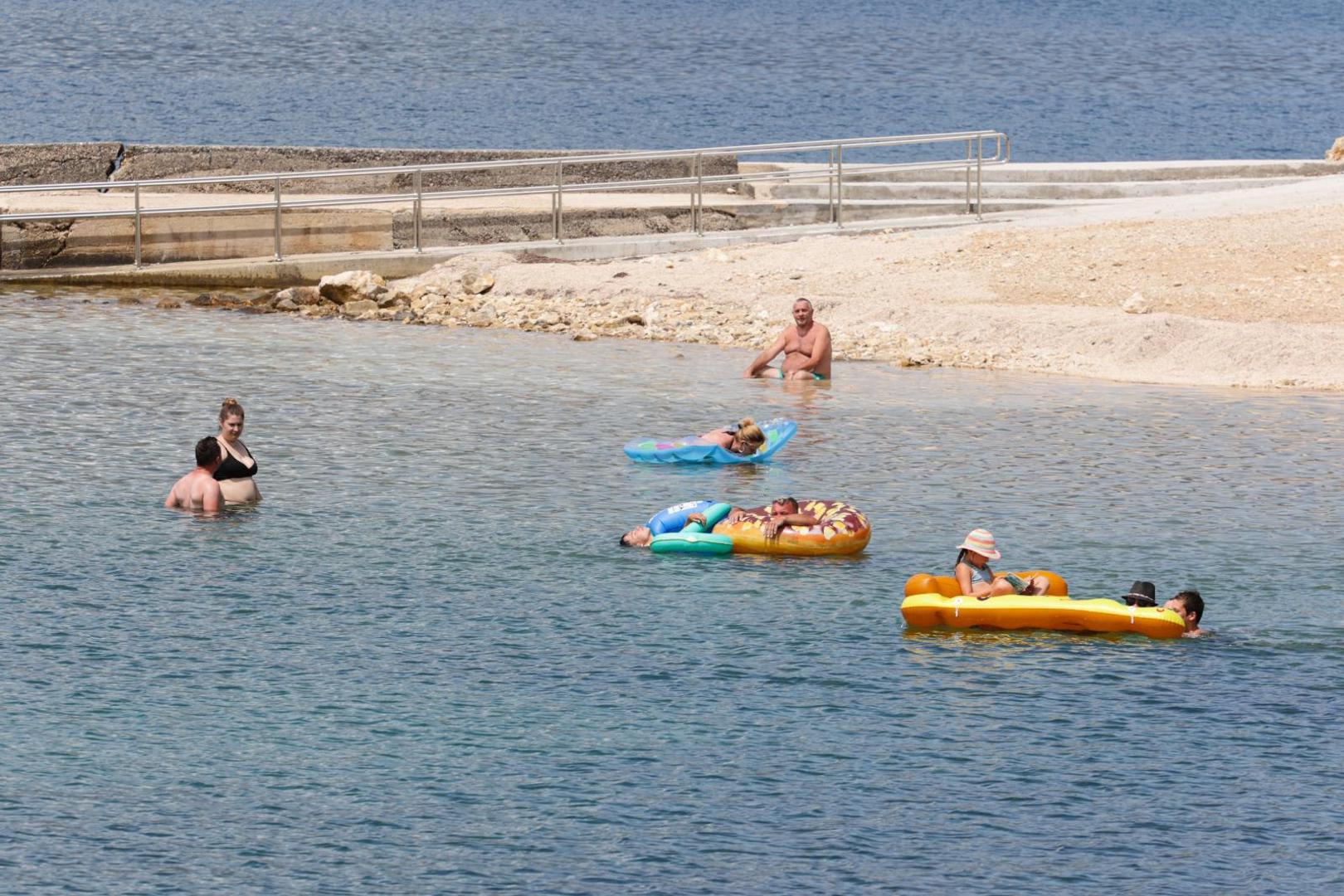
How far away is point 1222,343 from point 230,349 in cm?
1122

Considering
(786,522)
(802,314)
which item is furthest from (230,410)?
(802,314)

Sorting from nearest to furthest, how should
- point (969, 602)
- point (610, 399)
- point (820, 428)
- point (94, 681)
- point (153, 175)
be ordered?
point (94, 681) < point (969, 602) < point (820, 428) < point (610, 399) < point (153, 175)

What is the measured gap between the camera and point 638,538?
48.3ft

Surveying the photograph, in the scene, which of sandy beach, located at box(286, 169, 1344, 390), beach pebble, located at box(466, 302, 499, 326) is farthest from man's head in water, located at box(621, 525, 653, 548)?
beach pebble, located at box(466, 302, 499, 326)

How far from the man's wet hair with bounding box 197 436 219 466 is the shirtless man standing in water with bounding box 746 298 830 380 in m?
7.71

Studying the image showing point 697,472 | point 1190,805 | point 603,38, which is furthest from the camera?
point 603,38

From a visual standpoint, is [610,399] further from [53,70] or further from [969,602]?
[53,70]

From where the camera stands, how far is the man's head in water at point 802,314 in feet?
71.3

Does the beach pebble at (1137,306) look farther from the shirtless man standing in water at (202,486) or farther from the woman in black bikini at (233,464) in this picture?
the shirtless man standing in water at (202,486)

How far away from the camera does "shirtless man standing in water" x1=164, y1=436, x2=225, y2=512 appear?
15.5 m

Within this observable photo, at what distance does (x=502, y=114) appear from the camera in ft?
188

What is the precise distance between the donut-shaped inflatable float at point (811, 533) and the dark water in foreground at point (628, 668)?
0.17 metres

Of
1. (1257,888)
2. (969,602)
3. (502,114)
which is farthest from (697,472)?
(502,114)

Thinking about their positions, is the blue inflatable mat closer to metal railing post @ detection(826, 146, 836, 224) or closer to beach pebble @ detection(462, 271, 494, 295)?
beach pebble @ detection(462, 271, 494, 295)
